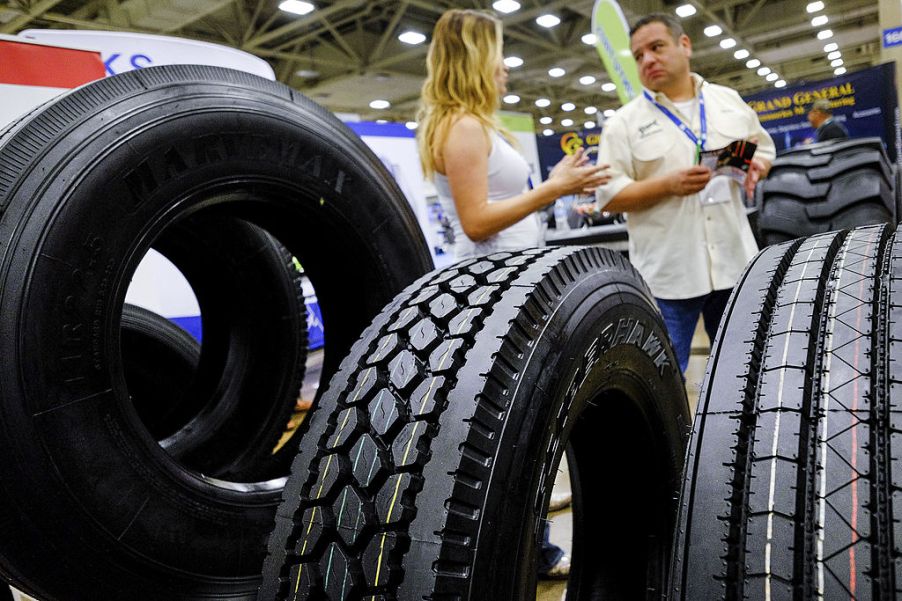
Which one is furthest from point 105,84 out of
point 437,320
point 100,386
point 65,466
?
point 437,320

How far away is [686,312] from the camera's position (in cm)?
242

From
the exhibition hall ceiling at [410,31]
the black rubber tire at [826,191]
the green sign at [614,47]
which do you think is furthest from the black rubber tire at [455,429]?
the exhibition hall ceiling at [410,31]

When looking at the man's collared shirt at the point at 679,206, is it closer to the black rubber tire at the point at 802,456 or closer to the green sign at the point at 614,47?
the black rubber tire at the point at 802,456

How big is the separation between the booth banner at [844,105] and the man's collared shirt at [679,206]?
6.04 m

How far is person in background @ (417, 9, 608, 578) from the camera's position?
1.96 meters

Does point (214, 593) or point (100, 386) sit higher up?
point (100, 386)

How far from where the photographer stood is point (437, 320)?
1036 mm

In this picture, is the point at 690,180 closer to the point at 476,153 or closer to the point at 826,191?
the point at 476,153

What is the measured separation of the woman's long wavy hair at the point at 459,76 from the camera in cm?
200

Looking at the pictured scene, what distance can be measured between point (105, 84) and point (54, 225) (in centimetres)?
33

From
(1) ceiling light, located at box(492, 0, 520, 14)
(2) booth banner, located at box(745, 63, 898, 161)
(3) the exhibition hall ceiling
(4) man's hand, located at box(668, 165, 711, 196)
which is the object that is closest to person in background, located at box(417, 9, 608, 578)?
(4) man's hand, located at box(668, 165, 711, 196)

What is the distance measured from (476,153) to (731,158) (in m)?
0.89

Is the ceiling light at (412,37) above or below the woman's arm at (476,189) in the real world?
above

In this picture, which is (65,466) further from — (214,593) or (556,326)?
(556,326)
